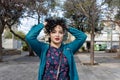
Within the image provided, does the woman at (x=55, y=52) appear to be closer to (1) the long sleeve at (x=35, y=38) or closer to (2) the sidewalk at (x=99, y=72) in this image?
(1) the long sleeve at (x=35, y=38)

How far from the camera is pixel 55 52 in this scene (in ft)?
14.1

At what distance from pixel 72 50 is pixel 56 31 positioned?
0.33m

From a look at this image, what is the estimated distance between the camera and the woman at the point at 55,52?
4.23m

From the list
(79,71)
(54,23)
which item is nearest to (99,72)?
(79,71)

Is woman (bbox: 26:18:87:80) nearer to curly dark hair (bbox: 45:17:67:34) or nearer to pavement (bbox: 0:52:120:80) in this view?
curly dark hair (bbox: 45:17:67:34)

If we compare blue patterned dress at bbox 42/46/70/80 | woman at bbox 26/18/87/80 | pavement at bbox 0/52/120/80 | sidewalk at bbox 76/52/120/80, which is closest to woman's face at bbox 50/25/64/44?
woman at bbox 26/18/87/80

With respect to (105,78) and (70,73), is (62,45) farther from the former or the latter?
(105,78)

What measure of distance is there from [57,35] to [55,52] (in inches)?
8.0

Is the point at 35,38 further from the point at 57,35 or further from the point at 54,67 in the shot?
the point at 54,67

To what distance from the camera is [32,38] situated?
14.3 feet

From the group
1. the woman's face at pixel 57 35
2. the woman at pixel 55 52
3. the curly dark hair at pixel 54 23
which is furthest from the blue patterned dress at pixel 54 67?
the curly dark hair at pixel 54 23

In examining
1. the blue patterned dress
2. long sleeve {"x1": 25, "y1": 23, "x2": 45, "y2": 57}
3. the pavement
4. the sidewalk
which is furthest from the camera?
the sidewalk

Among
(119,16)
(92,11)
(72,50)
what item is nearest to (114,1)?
(92,11)

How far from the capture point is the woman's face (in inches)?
169
